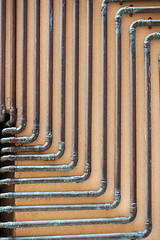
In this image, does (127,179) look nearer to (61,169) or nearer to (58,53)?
(61,169)

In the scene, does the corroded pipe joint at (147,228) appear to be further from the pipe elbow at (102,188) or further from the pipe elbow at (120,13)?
the pipe elbow at (120,13)

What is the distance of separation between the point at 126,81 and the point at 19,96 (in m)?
0.88

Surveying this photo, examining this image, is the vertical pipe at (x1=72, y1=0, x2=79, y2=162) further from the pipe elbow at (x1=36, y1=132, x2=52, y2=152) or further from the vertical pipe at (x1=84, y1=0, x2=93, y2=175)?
the pipe elbow at (x1=36, y1=132, x2=52, y2=152)

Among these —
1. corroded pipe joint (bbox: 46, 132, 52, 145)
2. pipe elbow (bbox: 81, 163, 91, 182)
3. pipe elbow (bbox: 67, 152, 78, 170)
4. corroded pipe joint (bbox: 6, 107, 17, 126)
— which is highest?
corroded pipe joint (bbox: 6, 107, 17, 126)

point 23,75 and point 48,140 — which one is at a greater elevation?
point 23,75

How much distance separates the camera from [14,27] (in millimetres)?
2254

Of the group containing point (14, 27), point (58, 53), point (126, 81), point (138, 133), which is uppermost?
point (14, 27)

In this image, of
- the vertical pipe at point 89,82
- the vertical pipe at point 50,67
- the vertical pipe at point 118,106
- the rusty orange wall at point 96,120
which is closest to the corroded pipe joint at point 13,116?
the rusty orange wall at point 96,120

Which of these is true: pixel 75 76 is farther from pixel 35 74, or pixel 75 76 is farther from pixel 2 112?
pixel 2 112

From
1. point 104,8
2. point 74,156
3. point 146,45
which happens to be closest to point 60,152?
point 74,156

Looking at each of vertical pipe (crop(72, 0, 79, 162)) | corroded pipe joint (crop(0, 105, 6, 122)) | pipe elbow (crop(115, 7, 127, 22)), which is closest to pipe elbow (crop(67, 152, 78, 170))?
vertical pipe (crop(72, 0, 79, 162))

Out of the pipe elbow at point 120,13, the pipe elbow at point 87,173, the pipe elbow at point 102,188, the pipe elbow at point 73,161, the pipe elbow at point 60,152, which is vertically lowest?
the pipe elbow at point 102,188

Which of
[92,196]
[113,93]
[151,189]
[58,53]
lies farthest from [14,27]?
[151,189]

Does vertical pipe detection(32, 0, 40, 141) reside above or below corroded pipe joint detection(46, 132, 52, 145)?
above
